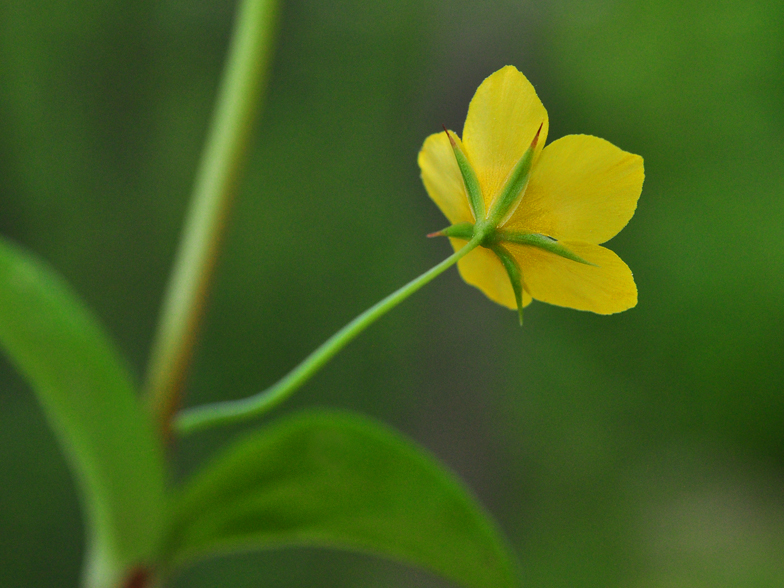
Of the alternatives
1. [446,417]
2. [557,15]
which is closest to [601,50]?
[557,15]

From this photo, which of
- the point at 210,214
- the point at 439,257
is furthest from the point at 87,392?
the point at 439,257

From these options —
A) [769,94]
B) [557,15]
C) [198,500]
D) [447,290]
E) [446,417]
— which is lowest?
[198,500]

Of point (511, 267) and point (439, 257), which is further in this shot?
point (439, 257)

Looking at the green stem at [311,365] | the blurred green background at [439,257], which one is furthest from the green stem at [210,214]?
the blurred green background at [439,257]

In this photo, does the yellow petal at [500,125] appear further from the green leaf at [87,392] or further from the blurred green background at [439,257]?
the blurred green background at [439,257]

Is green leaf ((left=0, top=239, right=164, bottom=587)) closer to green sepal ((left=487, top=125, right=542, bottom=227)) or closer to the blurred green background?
green sepal ((left=487, top=125, right=542, bottom=227))

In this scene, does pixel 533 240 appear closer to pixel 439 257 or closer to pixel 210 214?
pixel 210 214

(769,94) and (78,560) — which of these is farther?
(769,94)

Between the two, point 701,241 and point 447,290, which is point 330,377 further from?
point 701,241

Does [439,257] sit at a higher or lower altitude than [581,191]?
higher
